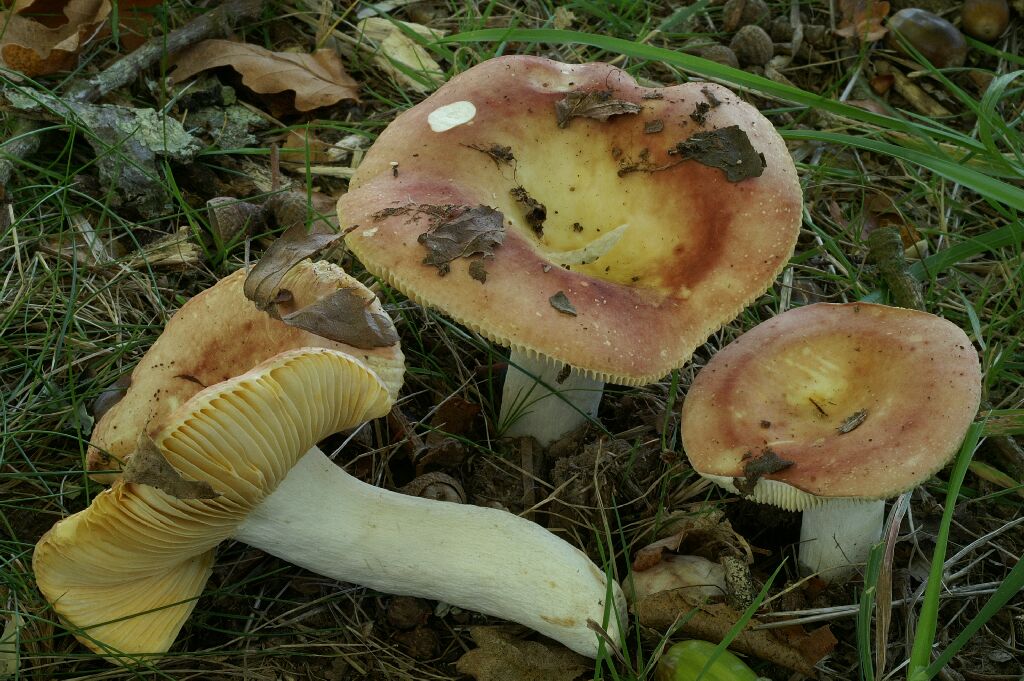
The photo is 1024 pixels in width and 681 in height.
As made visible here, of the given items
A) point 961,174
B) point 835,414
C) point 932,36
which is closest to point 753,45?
point 932,36

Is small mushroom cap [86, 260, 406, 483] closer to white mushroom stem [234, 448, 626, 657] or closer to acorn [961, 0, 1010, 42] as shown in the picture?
white mushroom stem [234, 448, 626, 657]

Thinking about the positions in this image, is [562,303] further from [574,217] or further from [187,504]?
[187,504]

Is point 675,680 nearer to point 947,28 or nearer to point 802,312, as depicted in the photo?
point 802,312

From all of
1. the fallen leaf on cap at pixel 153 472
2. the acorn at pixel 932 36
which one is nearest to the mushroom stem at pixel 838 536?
the fallen leaf on cap at pixel 153 472

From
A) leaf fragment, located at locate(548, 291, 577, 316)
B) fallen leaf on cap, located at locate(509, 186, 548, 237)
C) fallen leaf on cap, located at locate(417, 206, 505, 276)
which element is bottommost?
fallen leaf on cap, located at locate(509, 186, 548, 237)

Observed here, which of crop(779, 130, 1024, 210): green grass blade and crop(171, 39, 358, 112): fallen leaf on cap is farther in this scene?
crop(171, 39, 358, 112): fallen leaf on cap


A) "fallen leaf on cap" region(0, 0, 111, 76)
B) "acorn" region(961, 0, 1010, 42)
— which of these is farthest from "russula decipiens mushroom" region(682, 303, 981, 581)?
"fallen leaf on cap" region(0, 0, 111, 76)
